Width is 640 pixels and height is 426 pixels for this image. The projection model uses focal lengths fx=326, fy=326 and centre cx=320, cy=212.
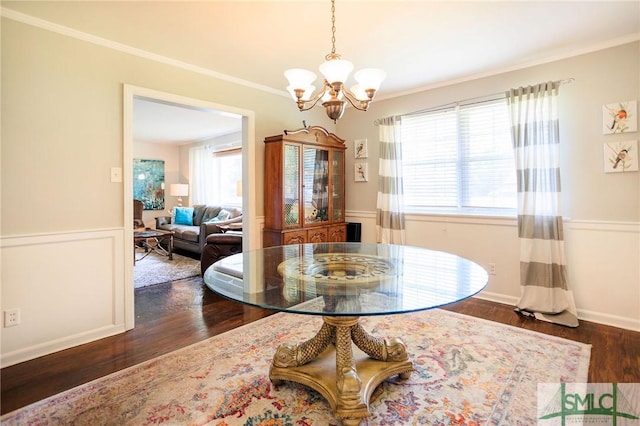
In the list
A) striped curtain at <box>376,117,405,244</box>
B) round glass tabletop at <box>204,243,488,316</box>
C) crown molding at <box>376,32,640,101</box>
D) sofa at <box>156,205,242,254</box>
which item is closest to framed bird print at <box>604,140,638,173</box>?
crown molding at <box>376,32,640,101</box>

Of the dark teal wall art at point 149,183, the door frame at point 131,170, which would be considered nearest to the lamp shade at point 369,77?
the door frame at point 131,170

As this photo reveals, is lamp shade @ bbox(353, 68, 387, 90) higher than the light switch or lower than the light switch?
higher

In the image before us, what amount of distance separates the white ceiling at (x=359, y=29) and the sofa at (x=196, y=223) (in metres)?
2.45

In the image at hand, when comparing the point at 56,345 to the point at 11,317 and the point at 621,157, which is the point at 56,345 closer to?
the point at 11,317

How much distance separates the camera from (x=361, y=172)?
13.8 feet

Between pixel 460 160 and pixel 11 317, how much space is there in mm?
3935

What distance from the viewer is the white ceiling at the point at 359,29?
2.05m

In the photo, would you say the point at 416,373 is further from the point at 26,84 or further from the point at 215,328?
the point at 26,84

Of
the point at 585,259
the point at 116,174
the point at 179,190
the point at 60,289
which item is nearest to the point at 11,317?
the point at 60,289

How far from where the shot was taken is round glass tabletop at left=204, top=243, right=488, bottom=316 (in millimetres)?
1324

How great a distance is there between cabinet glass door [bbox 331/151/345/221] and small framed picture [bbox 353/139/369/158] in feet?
0.67

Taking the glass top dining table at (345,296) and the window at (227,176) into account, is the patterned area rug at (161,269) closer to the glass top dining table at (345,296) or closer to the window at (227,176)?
the window at (227,176)

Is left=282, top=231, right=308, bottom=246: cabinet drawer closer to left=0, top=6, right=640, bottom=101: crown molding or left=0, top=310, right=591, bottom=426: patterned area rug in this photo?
left=0, top=310, right=591, bottom=426: patterned area rug

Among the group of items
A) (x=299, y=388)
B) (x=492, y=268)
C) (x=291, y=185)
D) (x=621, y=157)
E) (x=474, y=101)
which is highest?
(x=474, y=101)
